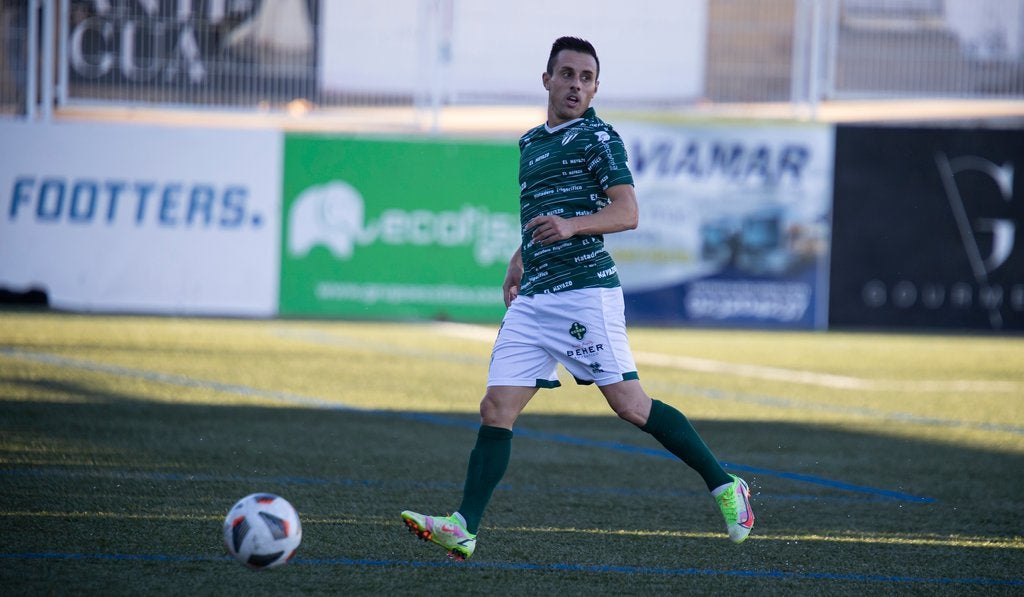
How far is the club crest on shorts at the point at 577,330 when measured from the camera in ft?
17.2

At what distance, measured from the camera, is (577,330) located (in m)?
5.24

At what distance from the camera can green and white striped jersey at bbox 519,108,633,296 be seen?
5.24m

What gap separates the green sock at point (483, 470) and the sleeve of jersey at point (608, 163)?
1050 millimetres

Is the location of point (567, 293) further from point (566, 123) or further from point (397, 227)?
point (397, 227)

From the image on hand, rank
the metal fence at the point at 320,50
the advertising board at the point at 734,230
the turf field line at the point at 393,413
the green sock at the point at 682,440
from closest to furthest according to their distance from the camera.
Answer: the green sock at the point at 682,440, the turf field line at the point at 393,413, the metal fence at the point at 320,50, the advertising board at the point at 734,230

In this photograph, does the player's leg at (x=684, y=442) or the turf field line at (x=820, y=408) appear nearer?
the player's leg at (x=684, y=442)

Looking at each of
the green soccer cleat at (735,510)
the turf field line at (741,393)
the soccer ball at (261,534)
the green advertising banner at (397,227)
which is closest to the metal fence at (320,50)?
the green advertising banner at (397,227)

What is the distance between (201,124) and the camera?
58.4 feet

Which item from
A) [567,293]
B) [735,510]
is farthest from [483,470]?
[735,510]

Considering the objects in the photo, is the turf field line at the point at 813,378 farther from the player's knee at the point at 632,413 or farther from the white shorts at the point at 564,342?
the white shorts at the point at 564,342

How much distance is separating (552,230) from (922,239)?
44.7ft

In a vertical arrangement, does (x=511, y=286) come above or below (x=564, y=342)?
above

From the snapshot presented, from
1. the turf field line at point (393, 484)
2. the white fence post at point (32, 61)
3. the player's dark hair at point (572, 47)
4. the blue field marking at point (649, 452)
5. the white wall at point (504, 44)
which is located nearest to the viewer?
the player's dark hair at point (572, 47)

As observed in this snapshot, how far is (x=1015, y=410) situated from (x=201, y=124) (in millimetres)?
11251
